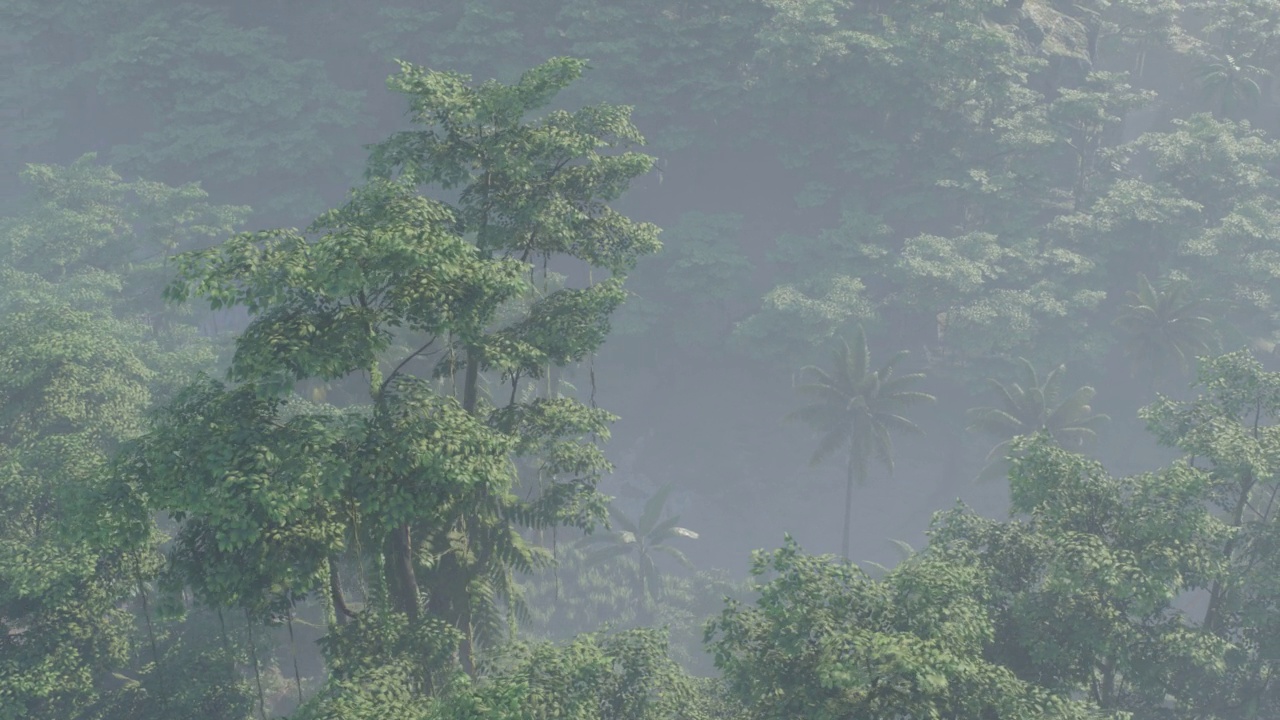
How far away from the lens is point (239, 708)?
20438 millimetres

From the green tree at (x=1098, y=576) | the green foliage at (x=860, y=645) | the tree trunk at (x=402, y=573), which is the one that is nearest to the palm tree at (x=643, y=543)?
the green tree at (x=1098, y=576)

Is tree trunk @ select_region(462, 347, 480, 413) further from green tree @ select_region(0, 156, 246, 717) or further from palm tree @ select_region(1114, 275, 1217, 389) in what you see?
palm tree @ select_region(1114, 275, 1217, 389)

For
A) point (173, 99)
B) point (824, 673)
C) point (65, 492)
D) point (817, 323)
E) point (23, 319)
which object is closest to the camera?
point (824, 673)

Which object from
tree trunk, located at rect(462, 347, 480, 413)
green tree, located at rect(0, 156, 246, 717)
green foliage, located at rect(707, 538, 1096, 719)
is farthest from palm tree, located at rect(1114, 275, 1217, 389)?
green tree, located at rect(0, 156, 246, 717)

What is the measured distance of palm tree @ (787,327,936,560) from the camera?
163ft

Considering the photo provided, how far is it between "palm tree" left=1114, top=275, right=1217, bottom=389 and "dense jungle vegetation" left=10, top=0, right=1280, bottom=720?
0.75ft

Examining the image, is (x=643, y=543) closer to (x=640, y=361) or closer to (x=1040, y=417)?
(x=640, y=361)

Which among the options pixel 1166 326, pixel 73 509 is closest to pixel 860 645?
pixel 73 509

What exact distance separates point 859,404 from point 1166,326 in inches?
598

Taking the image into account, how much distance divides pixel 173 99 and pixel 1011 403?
178 feet

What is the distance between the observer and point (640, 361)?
2731 inches

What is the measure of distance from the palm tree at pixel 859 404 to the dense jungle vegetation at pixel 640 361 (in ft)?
0.77

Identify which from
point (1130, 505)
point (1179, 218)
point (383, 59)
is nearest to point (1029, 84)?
point (1179, 218)

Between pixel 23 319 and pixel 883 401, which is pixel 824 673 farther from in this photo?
pixel 883 401
